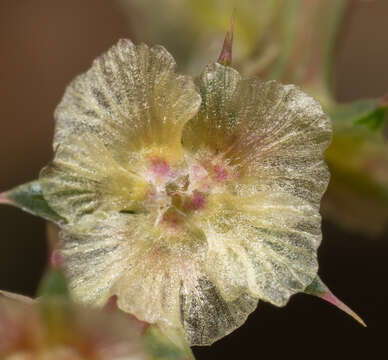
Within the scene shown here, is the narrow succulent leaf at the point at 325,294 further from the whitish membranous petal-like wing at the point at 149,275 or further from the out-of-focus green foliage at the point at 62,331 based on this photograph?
the out-of-focus green foliage at the point at 62,331

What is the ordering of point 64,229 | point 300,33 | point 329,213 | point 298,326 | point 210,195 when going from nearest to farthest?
point 64,229, point 210,195, point 329,213, point 300,33, point 298,326

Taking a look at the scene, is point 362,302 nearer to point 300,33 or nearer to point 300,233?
point 300,33

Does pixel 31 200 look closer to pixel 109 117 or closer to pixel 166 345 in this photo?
pixel 109 117

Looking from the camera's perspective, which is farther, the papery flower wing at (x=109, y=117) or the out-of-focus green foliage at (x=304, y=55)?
the out-of-focus green foliage at (x=304, y=55)

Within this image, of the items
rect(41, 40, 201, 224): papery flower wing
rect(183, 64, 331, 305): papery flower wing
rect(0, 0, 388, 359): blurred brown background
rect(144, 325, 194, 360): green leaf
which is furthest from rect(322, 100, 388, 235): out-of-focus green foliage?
rect(0, 0, 388, 359): blurred brown background

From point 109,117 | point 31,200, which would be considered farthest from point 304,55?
point 31,200

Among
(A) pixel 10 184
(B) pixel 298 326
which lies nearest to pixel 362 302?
(B) pixel 298 326

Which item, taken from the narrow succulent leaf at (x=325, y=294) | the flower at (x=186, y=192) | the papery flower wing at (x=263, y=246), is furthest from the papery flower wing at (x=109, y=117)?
the narrow succulent leaf at (x=325, y=294)
